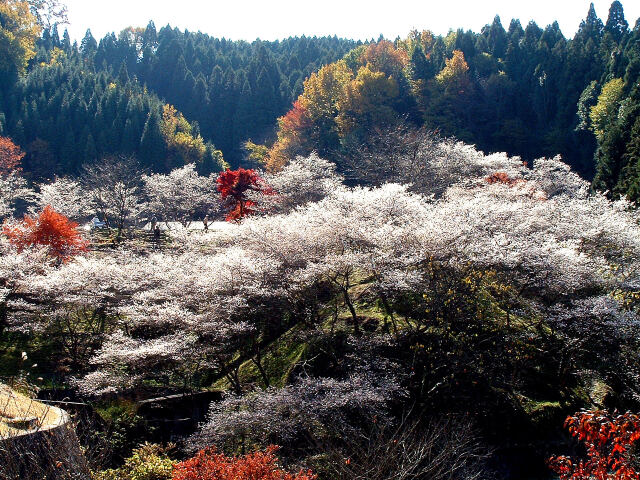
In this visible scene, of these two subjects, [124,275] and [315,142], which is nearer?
[124,275]

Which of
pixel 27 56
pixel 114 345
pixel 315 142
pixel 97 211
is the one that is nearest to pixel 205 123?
pixel 27 56

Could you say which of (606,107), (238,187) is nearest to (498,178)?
(238,187)

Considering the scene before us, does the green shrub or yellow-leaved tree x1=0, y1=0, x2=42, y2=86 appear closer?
the green shrub

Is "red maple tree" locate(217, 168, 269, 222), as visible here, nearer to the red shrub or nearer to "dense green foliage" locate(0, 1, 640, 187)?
the red shrub

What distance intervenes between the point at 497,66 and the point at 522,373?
174ft

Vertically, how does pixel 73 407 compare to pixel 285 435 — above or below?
below

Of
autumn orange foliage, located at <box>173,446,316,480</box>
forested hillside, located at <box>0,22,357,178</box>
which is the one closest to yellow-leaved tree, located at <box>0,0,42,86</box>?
forested hillside, located at <box>0,22,357,178</box>

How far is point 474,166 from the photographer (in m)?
30.9

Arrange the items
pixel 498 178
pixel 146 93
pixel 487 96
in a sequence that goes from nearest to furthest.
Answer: pixel 498 178 → pixel 487 96 → pixel 146 93

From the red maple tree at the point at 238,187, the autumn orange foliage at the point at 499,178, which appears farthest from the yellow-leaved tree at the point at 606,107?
the red maple tree at the point at 238,187

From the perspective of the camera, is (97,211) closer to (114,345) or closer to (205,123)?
(114,345)

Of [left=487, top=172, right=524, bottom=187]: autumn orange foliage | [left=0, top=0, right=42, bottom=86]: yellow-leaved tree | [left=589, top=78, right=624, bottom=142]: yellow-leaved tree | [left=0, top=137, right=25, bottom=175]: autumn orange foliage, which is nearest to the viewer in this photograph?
[left=487, top=172, right=524, bottom=187]: autumn orange foliage

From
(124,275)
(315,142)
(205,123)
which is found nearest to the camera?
(124,275)

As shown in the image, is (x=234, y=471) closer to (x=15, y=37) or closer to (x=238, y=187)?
(x=238, y=187)
